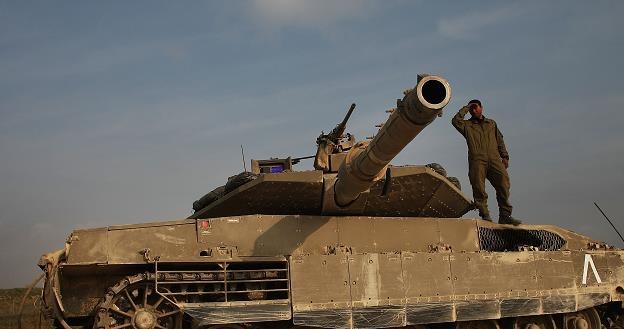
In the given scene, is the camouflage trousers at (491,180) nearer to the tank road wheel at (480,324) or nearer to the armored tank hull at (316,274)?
the armored tank hull at (316,274)

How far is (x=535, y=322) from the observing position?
12797mm

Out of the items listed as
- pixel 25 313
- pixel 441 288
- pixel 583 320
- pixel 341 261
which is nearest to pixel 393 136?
pixel 341 261

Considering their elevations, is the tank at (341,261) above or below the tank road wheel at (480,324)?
above

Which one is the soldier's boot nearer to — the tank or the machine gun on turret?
the tank

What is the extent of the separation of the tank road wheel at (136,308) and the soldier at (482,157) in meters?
6.48

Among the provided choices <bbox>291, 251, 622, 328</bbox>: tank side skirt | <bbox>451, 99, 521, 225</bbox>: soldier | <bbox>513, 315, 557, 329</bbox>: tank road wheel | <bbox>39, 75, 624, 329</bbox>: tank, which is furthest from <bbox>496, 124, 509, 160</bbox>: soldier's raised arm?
<bbox>513, 315, 557, 329</bbox>: tank road wheel

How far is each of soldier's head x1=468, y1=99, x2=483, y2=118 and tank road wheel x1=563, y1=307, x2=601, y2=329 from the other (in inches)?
163

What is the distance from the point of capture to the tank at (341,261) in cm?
991

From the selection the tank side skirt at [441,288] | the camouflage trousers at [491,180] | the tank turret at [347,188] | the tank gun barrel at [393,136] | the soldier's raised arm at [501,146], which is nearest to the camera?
the tank gun barrel at [393,136]

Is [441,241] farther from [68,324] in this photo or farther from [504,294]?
[68,324]

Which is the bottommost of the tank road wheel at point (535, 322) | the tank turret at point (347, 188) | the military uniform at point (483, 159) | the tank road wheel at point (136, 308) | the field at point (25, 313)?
the tank road wheel at point (535, 322)

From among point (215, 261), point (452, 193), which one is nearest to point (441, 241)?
point (452, 193)

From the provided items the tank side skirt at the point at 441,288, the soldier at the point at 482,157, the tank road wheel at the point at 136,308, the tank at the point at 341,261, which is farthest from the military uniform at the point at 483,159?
the tank road wheel at the point at 136,308

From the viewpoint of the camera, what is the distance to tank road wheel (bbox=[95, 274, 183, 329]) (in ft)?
31.5
